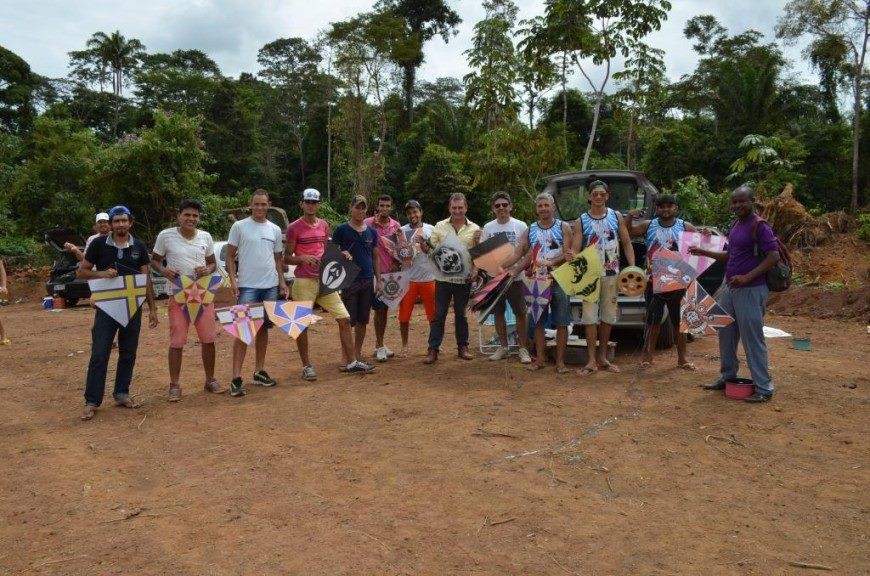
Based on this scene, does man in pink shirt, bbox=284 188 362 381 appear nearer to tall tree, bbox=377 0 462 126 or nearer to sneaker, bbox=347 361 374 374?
sneaker, bbox=347 361 374 374

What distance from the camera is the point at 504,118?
15281mm

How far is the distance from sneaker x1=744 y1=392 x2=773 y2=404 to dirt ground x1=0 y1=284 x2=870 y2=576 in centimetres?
12

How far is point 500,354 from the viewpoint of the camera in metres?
7.31

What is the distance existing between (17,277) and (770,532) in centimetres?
2223

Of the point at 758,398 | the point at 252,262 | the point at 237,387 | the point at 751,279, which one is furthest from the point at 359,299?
the point at 758,398

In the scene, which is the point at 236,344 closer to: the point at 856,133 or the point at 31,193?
the point at 31,193

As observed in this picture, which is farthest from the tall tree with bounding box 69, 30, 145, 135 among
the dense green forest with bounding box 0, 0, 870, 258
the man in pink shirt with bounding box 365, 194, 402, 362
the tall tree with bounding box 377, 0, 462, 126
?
the man in pink shirt with bounding box 365, 194, 402, 362

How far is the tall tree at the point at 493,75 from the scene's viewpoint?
15.1m

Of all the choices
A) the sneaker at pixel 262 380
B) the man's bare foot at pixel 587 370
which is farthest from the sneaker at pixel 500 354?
the sneaker at pixel 262 380

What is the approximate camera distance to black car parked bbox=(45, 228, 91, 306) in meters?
14.4

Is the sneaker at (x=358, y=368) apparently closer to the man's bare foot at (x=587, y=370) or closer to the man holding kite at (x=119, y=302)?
the man holding kite at (x=119, y=302)

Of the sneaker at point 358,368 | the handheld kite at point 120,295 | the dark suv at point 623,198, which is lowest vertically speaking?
the sneaker at point 358,368

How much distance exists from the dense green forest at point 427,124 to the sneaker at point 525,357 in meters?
7.39

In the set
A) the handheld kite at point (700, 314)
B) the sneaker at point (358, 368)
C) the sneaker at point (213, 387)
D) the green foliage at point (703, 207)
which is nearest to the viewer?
the handheld kite at point (700, 314)
